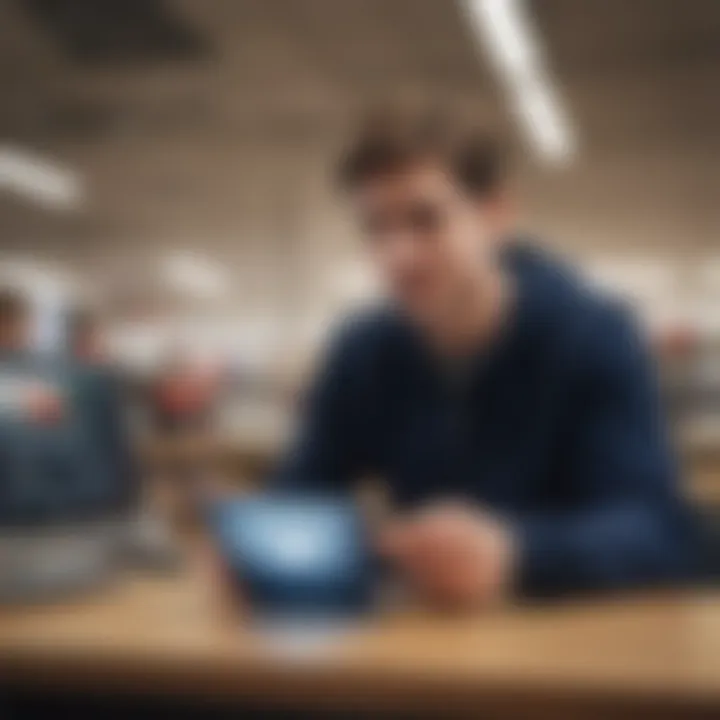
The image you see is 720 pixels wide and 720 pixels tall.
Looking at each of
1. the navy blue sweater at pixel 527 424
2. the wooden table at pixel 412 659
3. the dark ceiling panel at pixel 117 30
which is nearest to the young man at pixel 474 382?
the navy blue sweater at pixel 527 424

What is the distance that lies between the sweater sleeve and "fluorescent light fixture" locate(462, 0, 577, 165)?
17 cm

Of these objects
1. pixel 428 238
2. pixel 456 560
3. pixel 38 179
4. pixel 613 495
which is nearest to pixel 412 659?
pixel 456 560

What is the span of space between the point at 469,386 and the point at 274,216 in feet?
0.76

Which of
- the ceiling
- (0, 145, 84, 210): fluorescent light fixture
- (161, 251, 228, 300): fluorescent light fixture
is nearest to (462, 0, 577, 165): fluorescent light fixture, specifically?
the ceiling

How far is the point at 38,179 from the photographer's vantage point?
3.23ft

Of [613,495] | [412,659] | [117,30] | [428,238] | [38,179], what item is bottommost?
[412,659]

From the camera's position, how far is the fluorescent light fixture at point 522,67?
84 cm

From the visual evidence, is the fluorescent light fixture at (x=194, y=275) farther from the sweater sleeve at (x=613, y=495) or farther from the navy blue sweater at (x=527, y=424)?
the sweater sleeve at (x=613, y=495)

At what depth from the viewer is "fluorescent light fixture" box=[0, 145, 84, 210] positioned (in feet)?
3.08

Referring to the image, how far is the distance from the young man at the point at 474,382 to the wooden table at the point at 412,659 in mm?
110

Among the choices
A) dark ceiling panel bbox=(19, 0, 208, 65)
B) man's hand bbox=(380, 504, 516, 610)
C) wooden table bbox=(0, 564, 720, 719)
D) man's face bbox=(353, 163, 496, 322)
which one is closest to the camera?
wooden table bbox=(0, 564, 720, 719)

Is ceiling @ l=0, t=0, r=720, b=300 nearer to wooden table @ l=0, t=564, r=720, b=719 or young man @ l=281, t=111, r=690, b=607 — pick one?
young man @ l=281, t=111, r=690, b=607

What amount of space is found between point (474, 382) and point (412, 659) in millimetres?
297

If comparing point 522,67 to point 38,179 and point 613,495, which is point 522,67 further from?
point 38,179
